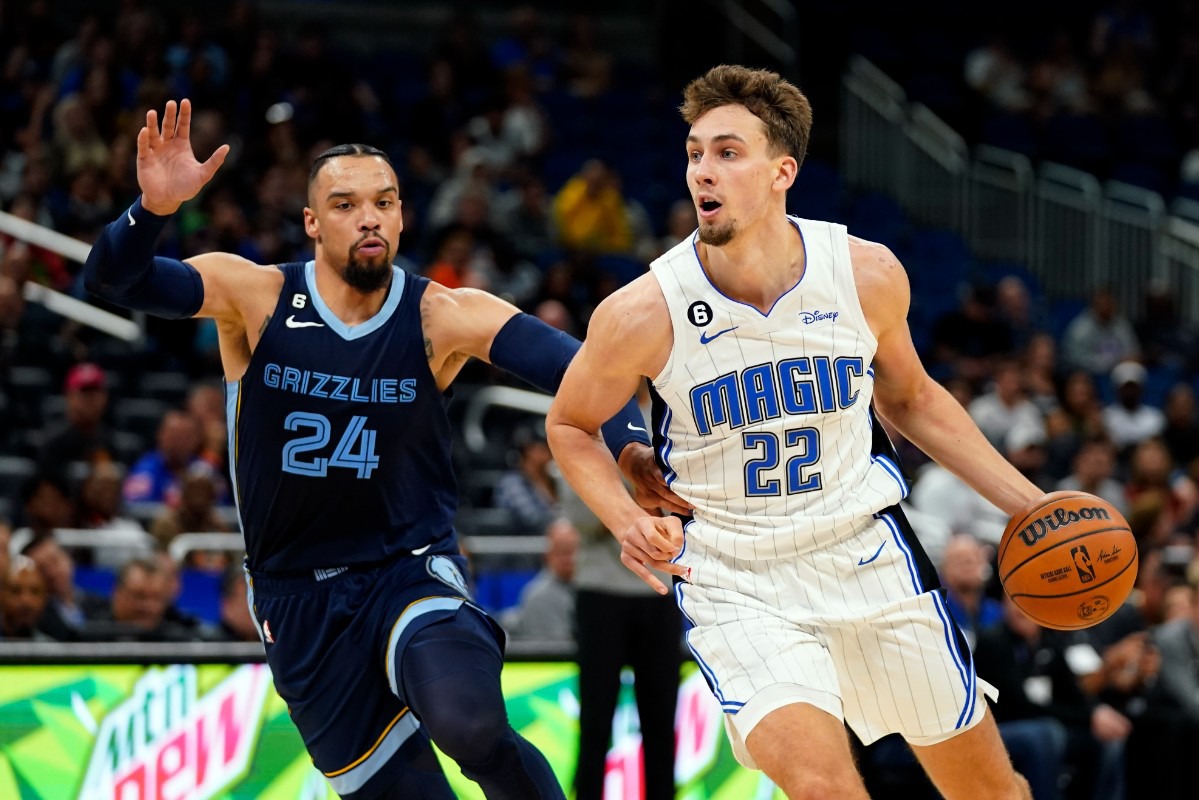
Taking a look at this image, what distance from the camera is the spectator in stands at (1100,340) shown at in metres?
14.9

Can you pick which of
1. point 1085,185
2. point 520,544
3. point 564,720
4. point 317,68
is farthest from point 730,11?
point 564,720

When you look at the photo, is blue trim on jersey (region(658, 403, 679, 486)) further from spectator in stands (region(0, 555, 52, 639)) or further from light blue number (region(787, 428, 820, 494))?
spectator in stands (region(0, 555, 52, 639))

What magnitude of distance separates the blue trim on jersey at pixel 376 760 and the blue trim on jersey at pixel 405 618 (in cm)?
20

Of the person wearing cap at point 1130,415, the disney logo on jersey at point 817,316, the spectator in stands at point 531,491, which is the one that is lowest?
the person wearing cap at point 1130,415

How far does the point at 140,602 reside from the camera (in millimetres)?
8266

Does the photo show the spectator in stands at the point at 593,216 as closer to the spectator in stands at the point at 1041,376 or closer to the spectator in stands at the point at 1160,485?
the spectator in stands at the point at 1041,376

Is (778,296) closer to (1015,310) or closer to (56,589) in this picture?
(56,589)

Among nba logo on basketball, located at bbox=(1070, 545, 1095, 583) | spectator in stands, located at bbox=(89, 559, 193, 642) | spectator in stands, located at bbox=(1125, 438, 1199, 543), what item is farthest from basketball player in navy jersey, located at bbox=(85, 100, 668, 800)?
spectator in stands, located at bbox=(1125, 438, 1199, 543)

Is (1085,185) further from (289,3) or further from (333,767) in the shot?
(333,767)

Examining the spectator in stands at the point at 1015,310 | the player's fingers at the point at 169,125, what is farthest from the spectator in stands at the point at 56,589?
the spectator in stands at the point at 1015,310

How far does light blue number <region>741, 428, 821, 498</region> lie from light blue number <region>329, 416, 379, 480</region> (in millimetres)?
1280

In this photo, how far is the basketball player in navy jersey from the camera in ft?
16.6

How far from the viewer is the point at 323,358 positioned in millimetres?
5168

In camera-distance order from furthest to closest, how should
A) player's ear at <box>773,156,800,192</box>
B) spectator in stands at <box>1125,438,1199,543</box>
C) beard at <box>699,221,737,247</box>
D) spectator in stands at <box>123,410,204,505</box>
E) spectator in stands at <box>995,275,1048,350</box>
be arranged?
spectator in stands at <box>995,275,1048,350</box> < spectator in stands at <box>1125,438,1199,543</box> < spectator in stands at <box>123,410,204,505</box> < player's ear at <box>773,156,800,192</box> < beard at <box>699,221,737,247</box>
